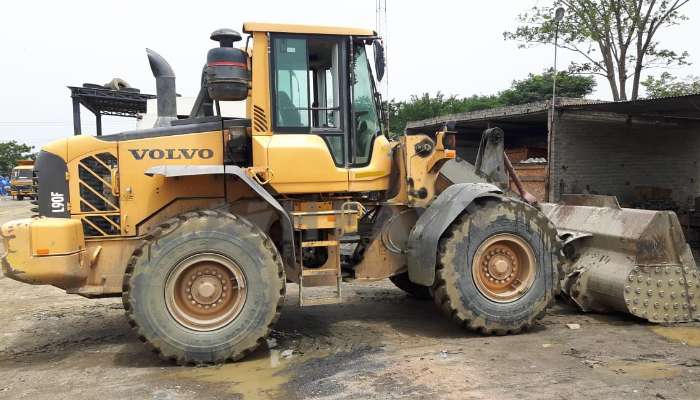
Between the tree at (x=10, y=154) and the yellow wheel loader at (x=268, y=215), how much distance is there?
61778 mm

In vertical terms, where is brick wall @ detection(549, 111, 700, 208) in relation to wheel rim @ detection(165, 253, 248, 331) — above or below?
above

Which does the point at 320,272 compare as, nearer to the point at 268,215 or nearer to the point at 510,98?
the point at 268,215

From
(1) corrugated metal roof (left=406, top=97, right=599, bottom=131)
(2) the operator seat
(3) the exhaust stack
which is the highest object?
(1) corrugated metal roof (left=406, top=97, right=599, bottom=131)

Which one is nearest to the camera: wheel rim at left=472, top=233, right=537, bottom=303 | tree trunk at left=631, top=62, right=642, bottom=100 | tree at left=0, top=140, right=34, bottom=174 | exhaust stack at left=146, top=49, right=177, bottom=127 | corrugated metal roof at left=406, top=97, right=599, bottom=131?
wheel rim at left=472, top=233, right=537, bottom=303

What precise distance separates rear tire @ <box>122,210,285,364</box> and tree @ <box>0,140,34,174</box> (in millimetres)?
62385

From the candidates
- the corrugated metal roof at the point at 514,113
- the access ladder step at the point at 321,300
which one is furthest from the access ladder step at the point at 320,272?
the corrugated metal roof at the point at 514,113

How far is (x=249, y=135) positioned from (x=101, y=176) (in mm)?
1335

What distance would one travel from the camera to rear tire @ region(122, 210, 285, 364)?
450 cm

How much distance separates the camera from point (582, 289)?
592 centimetres

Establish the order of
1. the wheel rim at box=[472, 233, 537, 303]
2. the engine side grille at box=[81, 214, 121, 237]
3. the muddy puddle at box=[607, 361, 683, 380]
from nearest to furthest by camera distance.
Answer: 1. the muddy puddle at box=[607, 361, 683, 380]
2. the engine side grille at box=[81, 214, 121, 237]
3. the wheel rim at box=[472, 233, 537, 303]

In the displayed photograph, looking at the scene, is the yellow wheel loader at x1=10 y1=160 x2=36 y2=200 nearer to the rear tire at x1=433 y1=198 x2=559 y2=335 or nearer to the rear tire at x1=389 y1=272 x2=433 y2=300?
the rear tire at x1=389 y1=272 x2=433 y2=300

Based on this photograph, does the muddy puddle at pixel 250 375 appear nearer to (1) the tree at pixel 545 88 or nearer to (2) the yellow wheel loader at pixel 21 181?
(1) the tree at pixel 545 88

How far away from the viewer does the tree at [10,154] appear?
5847 centimetres

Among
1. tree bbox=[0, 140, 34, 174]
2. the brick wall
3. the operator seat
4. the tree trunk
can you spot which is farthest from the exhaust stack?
tree bbox=[0, 140, 34, 174]
